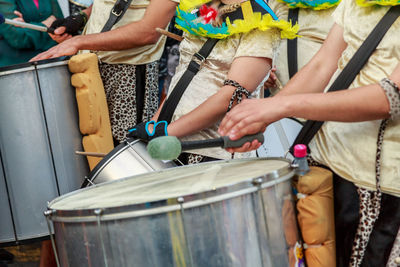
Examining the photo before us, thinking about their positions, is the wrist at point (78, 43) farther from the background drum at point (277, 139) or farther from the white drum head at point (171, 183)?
the white drum head at point (171, 183)

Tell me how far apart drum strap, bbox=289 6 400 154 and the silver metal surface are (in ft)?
2.05

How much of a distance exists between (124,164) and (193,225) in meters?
0.80

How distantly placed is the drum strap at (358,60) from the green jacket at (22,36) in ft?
7.54

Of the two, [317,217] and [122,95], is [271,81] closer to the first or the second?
[122,95]

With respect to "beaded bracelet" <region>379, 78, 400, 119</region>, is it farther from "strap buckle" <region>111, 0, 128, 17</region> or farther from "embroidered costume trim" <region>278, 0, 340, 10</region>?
"strap buckle" <region>111, 0, 128, 17</region>

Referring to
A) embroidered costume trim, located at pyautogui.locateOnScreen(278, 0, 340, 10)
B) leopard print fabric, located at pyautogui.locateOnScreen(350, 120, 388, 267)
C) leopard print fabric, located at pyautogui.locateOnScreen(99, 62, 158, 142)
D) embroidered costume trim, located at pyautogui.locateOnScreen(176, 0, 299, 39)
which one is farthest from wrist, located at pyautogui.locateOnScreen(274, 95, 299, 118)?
leopard print fabric, located at pyautogui.locateOnScreen(99, 62, 158, 142)

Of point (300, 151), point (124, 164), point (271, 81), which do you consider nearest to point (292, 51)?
point (271, 81)

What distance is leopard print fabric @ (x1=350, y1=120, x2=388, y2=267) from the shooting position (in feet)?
5.21

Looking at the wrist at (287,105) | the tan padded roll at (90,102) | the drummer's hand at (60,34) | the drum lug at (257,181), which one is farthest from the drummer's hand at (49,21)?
the drum lug at (257,181)

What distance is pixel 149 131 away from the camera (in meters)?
2.24

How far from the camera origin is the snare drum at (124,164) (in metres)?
2.18

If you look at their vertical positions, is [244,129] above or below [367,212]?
above

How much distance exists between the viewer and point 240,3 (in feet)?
7.48

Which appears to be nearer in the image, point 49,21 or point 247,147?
point 247,147
